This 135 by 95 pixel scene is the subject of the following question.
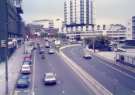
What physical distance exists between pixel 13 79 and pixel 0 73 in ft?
18.6

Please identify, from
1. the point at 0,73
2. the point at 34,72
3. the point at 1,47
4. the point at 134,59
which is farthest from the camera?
the point at 1,47

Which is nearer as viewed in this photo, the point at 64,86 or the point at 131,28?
the point at 64,86

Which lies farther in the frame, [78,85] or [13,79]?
[13,79]

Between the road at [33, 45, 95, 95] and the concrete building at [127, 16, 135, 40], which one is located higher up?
the concrete building at [127, 16, 135, 40]

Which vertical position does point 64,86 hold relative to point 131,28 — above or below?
below

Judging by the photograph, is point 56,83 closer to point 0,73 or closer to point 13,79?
point 13,79

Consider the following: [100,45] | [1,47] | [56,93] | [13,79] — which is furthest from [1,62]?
[100,45]

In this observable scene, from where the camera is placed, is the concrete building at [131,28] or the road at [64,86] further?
the concrete building at [131,28]

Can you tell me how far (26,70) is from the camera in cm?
5059

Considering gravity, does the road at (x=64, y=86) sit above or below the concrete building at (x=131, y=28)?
below

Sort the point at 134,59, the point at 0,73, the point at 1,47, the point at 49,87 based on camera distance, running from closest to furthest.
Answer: the point at 49,87 < the point at 0,73 < the point at 134,59 < the point at 1,47

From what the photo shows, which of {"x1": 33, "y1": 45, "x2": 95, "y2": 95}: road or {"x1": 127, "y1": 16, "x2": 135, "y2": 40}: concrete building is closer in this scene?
{"x1": 33, "y1": 45, "x2": 95, "y2": 95}: road

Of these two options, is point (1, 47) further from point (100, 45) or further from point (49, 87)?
point (100, 45)

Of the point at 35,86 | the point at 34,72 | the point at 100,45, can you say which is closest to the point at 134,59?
the point at 34,72
